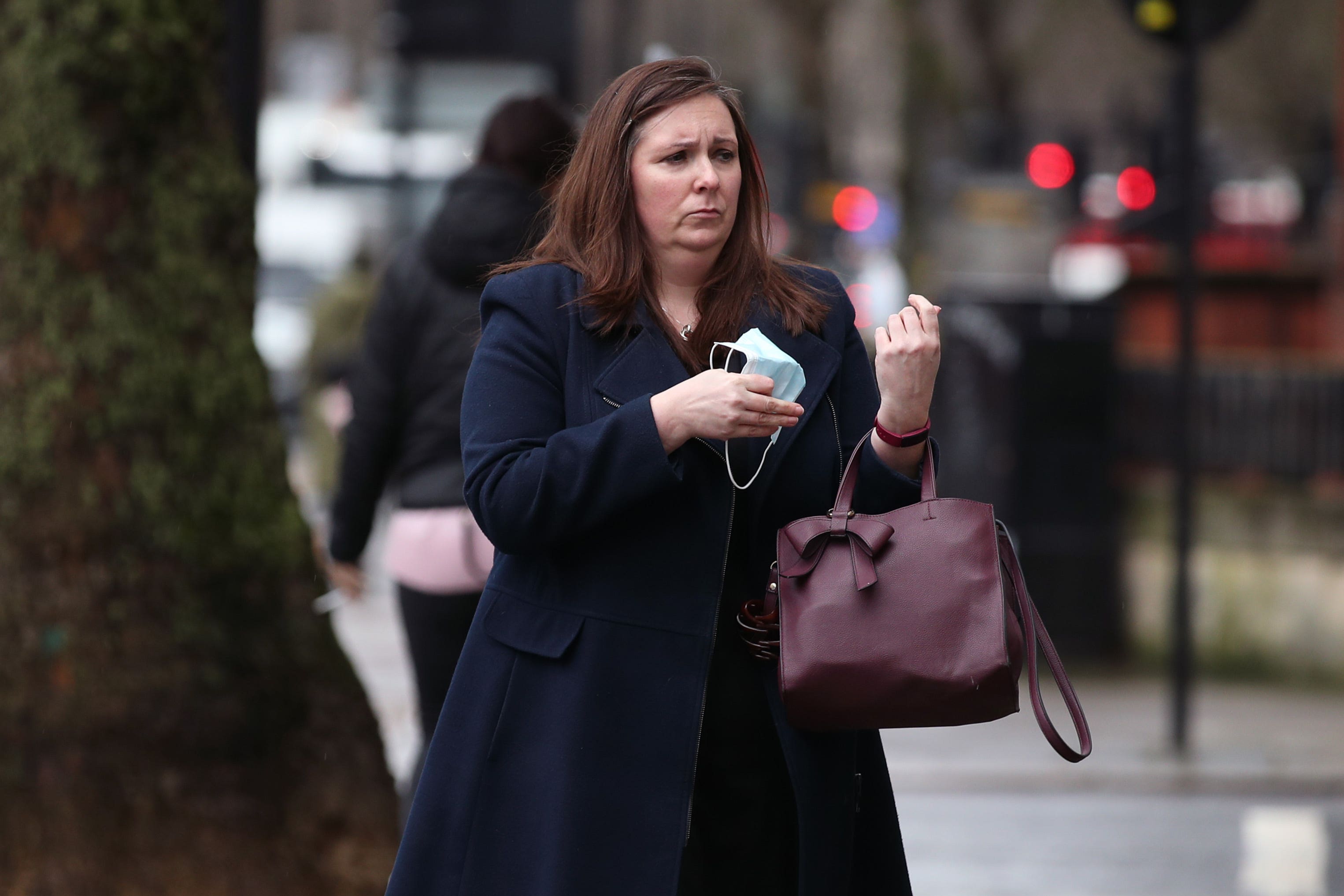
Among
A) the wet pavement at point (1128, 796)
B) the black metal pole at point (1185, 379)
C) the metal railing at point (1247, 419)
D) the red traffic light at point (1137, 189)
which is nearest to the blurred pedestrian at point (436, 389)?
the wet pavement at point (1128, 796)

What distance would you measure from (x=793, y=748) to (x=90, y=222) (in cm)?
225

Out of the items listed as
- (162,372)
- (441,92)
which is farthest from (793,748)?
(441,92)

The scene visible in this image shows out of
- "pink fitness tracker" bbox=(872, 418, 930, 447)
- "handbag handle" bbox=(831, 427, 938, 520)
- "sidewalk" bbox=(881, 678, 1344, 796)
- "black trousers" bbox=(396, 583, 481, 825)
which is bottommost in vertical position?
"sidewalk" bbox=(881, 678, 1344, 796)

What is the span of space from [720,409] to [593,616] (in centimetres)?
39

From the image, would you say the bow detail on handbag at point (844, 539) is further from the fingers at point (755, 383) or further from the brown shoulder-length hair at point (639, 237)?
the brown shoulder-length hair at point (639, 237)

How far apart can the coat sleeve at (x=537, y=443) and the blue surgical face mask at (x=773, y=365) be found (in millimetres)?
154

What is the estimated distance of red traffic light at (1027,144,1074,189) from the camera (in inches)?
783

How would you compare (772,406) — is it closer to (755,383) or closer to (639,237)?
(755,383)

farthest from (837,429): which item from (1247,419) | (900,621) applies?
(1247,419)

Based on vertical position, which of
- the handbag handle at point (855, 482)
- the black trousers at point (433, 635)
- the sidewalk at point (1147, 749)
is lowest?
the sidewalk at point (1147, 749)

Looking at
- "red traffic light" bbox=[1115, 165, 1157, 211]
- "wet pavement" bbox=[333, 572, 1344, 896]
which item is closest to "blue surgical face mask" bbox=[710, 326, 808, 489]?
"wet pavement" bbox=[333, 572, 1344, 896]

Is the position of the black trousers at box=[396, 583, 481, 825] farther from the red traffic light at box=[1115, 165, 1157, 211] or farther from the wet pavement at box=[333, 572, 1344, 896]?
the red traffic light at box=[1115, 165, 1157, 211]

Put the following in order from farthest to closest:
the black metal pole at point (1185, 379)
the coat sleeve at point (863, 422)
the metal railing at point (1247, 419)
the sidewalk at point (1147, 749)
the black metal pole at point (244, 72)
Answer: the metal railing at point (1247, 419)
the black metal pole at point (1185, 379)
the sidewalk at point (1147, 749)
the black metal pole at point (244, 72)
the coat sleeve at point (863, 422)

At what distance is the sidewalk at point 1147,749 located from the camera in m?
7.19
